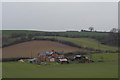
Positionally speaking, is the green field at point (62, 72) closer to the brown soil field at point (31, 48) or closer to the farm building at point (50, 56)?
the farm building at point (50, 56)

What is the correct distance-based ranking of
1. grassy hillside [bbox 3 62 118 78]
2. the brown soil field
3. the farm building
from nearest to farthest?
1. grassy hillside [bbox 3 62 118 78]
2. the farm building
3. the brown soil field

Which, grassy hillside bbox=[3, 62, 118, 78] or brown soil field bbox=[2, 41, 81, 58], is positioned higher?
brown soil field bbox=[2, 41, 81, 58]

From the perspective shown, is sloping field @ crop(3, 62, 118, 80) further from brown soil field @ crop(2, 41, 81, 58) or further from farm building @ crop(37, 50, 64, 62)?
brown soil field @ crop(2, 41, 81, 58)

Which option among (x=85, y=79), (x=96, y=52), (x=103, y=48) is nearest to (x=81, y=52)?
(x=96, y=52)

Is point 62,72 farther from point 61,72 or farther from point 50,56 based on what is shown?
point 50,56

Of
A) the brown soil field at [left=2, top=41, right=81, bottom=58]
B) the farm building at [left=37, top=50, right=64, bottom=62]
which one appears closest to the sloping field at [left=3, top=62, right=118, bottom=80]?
the farm building at [left=37, top=50, right=64, bottom=62]

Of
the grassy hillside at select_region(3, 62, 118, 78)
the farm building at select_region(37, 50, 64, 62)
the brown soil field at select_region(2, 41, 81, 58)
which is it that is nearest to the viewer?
the grassy hillside at select_region(3, 62, 118, 78)

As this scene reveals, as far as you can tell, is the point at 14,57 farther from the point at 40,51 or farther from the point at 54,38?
the point at 54,38

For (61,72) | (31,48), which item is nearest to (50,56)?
(31,48)

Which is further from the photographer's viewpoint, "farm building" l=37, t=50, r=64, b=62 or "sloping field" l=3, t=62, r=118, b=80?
"farm building" l=37, t=50, r=64, b=62
